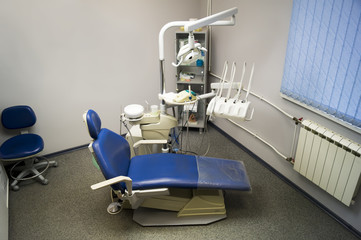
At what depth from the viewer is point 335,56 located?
193 centimetres

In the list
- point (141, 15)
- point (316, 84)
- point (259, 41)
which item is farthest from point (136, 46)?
point (316, 84)

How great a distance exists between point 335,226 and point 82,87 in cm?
276

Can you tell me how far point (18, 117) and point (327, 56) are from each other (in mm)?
2809

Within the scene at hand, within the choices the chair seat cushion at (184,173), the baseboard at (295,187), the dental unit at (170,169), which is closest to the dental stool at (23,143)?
the dental unit at (170,169)

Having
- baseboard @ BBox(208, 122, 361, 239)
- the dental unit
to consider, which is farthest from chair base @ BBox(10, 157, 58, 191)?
baseboard @ BBox(208, 122, 361, 239)

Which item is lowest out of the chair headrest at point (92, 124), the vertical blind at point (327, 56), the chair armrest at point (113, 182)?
the chair armrest at point (113, 182)

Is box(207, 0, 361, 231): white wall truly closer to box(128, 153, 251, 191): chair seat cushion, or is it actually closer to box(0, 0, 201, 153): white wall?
box(128, 153, 251, 191): chair seat cushion

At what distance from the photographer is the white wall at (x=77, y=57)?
2.59 meters

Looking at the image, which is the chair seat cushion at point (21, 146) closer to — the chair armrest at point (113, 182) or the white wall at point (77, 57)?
the white wall at point (77, 57)

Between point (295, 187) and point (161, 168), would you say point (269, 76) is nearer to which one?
point (295, 187)

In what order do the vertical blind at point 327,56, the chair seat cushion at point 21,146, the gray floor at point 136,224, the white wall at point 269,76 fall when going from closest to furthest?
the vertical blind at point 327,56, the gray floor at point 136,224, the white wall at point 269,76, the chair seat cushion at point 21,146

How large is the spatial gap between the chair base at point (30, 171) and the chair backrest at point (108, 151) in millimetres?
1002

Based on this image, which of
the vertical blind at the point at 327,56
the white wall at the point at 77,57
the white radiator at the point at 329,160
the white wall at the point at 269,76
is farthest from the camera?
the white wall at the point at 77,57

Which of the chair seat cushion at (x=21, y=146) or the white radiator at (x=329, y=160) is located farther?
the chair seat cushion at (x=21, y=146)
